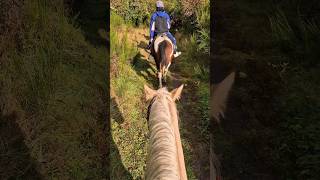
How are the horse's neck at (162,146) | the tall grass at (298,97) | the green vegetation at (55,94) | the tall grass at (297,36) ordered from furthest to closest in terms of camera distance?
the tall grass at (297,36)
the green vegetation at (55,94)
the tall grass at (298,97)
the horse's neck at (162,146)

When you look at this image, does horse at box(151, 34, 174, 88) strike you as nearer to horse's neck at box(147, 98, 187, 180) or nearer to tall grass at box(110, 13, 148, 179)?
tall grass at box(110, 13, 148, 179)

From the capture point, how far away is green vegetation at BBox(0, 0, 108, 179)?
4.55 meters

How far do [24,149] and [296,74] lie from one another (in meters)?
2.62

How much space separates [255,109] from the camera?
15.6 feet

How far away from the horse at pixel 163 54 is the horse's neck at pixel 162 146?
38 cm

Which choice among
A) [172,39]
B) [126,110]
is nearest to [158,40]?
[172,39]

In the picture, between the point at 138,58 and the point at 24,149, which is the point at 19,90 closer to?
the point at 24,149

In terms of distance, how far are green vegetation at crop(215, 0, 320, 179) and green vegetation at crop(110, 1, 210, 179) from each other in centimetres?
26

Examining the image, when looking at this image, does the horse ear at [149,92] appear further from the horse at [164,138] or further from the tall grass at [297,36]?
the tall grass at [297,36]

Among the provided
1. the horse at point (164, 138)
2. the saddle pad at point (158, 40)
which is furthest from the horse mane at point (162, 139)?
the saddle pad at point (158, 40)

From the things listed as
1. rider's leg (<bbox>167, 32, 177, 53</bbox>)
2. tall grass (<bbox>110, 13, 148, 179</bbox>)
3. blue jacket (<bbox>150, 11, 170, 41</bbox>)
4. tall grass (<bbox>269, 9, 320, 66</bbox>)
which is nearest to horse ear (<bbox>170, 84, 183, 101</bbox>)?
tall grass (<bbox>110, 13, 148, 179</bbox>)

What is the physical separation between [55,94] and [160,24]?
3.90 ft

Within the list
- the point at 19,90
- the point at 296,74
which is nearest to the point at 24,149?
the point at 19,90

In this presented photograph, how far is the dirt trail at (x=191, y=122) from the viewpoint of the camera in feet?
14.2
